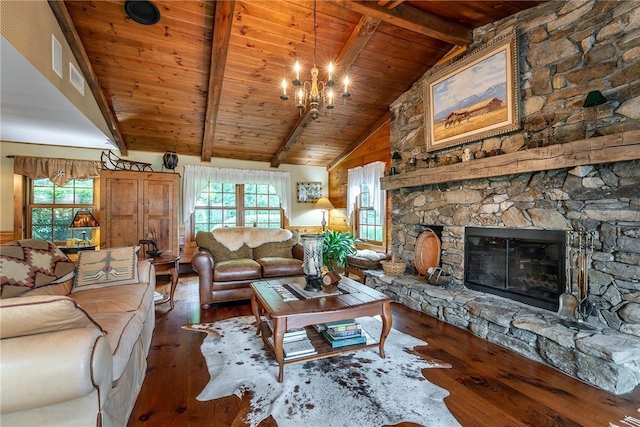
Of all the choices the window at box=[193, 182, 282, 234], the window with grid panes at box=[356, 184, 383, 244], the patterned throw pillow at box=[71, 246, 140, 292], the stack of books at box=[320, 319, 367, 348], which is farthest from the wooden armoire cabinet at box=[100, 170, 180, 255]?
the stack of books at box=[320, 319, 367, 348]

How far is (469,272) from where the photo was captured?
10.9ft

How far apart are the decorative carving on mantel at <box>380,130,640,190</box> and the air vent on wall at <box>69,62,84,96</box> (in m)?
4.10

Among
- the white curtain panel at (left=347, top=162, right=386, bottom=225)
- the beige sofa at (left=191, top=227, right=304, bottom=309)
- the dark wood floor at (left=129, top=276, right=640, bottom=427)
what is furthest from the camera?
the white curtain panel at (left=347, top=162, right=386, bottom=225)

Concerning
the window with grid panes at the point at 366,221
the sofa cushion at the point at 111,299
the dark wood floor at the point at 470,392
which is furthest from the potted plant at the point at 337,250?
the sofa cushion at the point at 111,299

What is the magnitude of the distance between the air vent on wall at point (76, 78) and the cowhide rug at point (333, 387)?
3.16m

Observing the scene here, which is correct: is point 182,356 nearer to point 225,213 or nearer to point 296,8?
point 296,8

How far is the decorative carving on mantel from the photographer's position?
1.99 meters

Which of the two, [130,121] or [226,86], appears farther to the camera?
[130,121]

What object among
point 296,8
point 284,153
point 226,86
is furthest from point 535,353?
point 284,153

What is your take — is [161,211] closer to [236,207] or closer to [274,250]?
[236,207]

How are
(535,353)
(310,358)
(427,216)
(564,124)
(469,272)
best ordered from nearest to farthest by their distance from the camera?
(310,358)
(535,353)
(564,124)
(469,272)
(427,216)

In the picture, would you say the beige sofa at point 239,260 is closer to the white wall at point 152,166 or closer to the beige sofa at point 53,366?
the beige sofa at point 53,366

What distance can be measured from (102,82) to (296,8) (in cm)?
275

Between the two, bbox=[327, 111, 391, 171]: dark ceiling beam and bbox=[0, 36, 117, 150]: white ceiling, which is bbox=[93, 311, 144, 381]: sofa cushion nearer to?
bbox=[0, 36, 117, 150]: white ceiling
